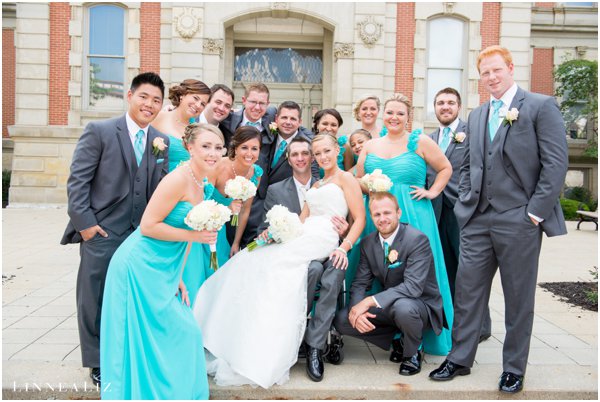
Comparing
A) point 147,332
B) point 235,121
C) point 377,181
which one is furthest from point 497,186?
point 235,121

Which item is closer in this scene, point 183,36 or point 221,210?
point 221,210

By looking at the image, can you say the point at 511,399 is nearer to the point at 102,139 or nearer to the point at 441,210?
the point at 441,210

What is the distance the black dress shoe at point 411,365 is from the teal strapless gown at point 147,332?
167 centimetres

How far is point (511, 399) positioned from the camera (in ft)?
13.5

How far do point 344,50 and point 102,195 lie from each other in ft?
47.1

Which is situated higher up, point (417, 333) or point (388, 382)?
point (417, 333)

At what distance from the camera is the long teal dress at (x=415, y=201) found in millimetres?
5047

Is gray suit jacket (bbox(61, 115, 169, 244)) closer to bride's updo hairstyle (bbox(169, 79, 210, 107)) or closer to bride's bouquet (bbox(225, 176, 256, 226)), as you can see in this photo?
bride's bouquet (bbox(225, 176, 256, 226))

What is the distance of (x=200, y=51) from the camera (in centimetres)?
1706

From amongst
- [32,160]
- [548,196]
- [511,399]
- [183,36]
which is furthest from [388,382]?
[32,160]

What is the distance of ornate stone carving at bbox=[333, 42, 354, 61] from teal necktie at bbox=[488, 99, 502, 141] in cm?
1374

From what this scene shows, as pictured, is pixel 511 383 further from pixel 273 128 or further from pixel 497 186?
pixel 273 128

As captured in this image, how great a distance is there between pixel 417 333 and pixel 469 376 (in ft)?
1.84

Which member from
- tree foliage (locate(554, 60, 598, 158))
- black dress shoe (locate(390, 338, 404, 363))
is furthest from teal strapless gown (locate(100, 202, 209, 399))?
tree foliage (locate(554, 60, 598, 158))
